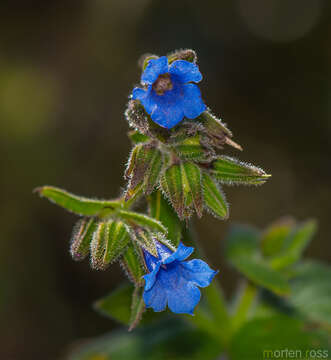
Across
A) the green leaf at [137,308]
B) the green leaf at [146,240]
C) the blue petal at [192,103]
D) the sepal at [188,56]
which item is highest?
the sepal at [188,56]

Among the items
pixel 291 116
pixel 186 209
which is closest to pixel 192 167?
pixel 186 209

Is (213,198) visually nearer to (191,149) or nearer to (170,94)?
(191,149)


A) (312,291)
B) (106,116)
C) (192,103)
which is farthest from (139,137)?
(106,116)

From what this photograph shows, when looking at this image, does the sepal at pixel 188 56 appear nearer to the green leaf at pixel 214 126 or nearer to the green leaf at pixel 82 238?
the green leaf at pixel 214 126

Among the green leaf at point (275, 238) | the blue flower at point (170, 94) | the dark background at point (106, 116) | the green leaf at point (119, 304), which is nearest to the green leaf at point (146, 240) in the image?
the blue flower at point (170, 94)

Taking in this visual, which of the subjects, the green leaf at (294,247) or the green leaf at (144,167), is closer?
the green leaf at (144,167)

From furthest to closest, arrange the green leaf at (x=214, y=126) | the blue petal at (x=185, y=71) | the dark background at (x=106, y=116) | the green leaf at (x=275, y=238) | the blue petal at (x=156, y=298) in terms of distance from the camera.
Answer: the dark background at (x=106, y=116), the green leaf at (x=275, y=238), the green leaf at (x=214, y=126), the blue petal at (x=185, y=71), the blue petal at (x=156, y=298)
